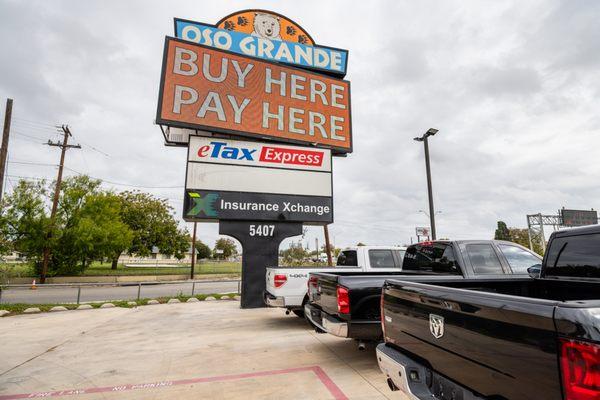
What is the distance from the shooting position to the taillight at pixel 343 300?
4395 millimetres

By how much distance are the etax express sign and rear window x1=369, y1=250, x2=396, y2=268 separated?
18.5 feet

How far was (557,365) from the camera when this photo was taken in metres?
A: 1.42

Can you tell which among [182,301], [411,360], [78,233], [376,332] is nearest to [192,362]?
[376,332]

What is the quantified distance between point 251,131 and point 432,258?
819 cm

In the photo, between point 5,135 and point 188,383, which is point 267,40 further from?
point 5,135

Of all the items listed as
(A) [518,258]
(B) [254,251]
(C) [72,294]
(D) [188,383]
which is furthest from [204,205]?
(C) [72,294]

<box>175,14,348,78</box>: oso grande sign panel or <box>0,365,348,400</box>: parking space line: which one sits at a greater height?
<box>175,14,348,78</box>: oso grande sign panel

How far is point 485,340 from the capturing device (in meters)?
1.80

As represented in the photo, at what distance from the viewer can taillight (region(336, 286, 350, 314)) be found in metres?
4.39

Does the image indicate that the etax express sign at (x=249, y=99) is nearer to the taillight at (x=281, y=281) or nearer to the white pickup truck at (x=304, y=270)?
the white pickup truck at (x=304, y=270)

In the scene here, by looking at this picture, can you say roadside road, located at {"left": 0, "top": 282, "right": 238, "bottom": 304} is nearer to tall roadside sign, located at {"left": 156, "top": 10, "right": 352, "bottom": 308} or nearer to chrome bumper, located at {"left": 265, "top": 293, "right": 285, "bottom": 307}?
tall roadside sign, located at {"left": 156, "top": 10, "right": 352, "bottom": 308}

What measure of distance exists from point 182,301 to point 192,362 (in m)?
8.47

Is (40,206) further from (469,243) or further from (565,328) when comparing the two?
(565,328)


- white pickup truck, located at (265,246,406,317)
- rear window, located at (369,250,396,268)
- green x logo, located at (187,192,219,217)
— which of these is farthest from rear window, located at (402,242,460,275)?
green x logo, located at (187,192,219,217)
